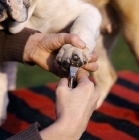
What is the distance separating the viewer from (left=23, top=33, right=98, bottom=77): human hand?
5.44 ft

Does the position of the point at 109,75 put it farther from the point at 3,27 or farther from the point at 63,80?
the point at 63,80

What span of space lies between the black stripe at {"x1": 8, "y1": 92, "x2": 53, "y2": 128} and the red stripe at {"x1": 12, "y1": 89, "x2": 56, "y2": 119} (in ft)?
0.08

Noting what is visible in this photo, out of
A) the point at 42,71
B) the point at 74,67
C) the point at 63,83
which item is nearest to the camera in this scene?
the point at 63,83

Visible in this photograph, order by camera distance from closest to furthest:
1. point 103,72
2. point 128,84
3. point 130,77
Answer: point 103,72 → point 128,84 → point 130,77

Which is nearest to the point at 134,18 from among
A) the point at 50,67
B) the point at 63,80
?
the point at 50,67

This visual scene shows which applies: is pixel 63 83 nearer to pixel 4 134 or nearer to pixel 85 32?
pixel 85 32

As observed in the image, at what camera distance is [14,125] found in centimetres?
227

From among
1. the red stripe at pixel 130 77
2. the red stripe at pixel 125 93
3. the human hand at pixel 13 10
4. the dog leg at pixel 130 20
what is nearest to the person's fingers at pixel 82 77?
the human hand at pixel 13 10

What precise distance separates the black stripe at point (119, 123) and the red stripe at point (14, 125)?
32 centimetres

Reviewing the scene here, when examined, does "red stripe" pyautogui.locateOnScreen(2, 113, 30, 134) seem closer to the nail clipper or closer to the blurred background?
the nail clipper

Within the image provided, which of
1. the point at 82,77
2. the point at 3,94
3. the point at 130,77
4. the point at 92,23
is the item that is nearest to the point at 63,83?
the point at 82,77

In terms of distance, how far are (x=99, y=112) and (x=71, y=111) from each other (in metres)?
1.11

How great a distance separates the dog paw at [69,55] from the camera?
1.57 meters

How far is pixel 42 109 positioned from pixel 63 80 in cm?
99
